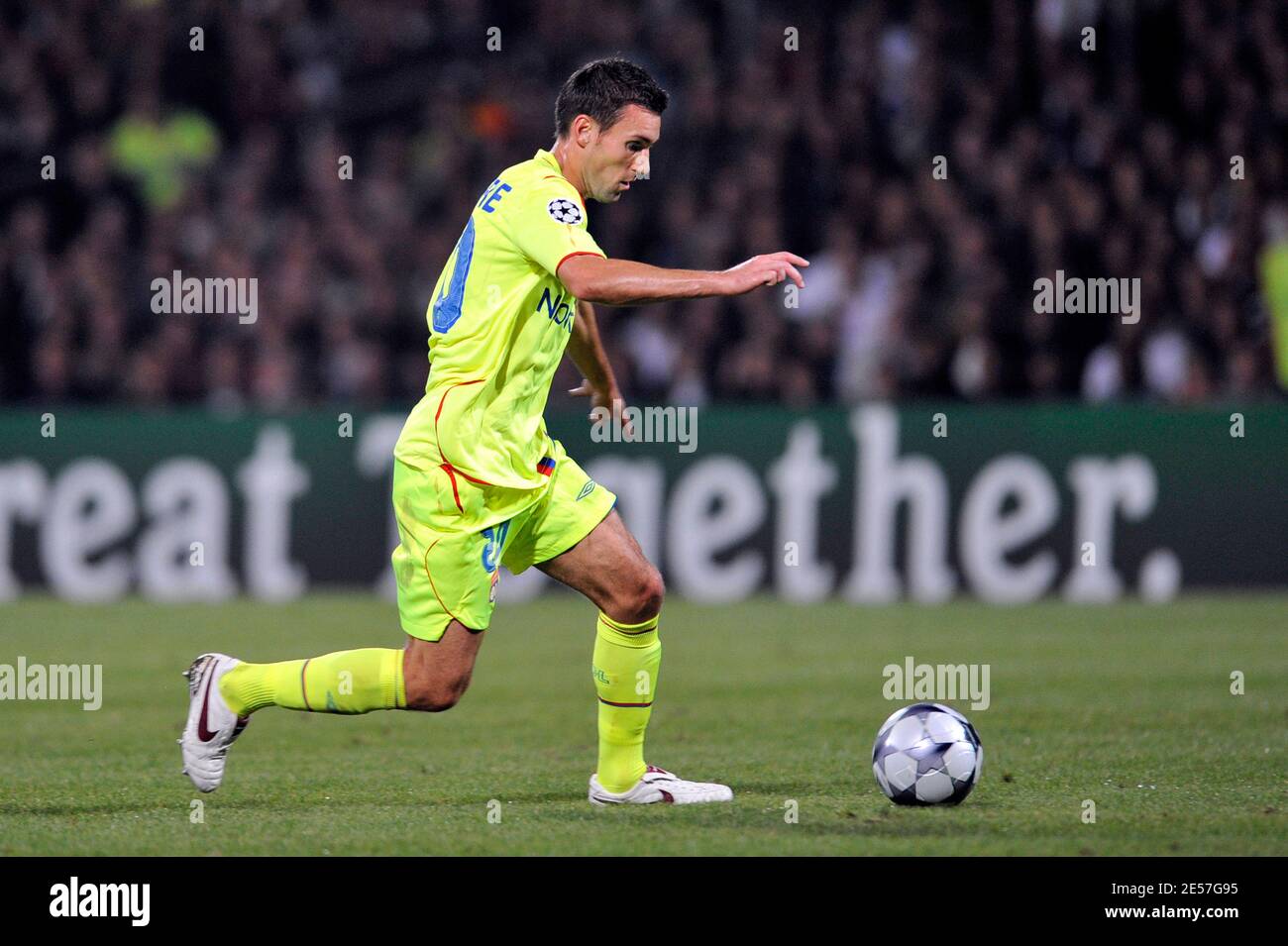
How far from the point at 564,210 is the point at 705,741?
2957 mm

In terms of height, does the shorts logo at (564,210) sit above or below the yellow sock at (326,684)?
above

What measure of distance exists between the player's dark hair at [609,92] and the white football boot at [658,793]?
222 centimetres

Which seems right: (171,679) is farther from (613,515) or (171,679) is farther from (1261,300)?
(1261,300)

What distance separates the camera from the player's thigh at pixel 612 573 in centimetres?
620

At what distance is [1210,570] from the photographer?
13805mm

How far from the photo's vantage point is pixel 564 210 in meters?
5.79

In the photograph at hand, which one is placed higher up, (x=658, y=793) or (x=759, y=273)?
(x=759, y=273)

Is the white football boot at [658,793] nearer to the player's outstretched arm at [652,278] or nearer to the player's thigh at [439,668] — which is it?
the player's thigh at [439,668]
